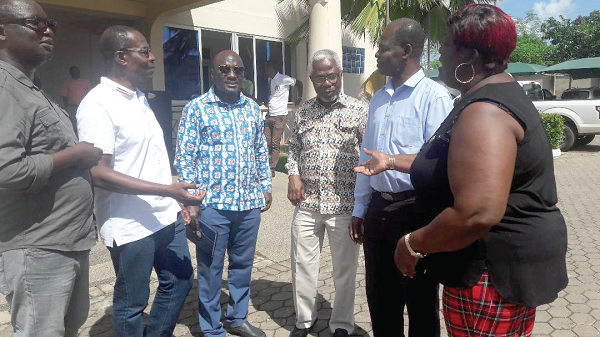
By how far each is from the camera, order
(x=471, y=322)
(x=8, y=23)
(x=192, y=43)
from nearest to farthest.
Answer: (x=471, y=322), (x=8, y=23), (x=192, y=43)

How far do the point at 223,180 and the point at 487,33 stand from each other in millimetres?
1902

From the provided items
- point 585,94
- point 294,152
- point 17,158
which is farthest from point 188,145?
point 585,94

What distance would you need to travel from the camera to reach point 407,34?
253cm

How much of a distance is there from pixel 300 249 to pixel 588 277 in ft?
9.40

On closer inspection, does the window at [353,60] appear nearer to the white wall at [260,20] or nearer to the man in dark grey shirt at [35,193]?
the white wall at [260,20]

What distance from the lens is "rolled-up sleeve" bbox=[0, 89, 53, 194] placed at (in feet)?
5.69

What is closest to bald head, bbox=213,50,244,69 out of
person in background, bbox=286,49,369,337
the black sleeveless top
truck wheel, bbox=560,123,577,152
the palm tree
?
person in background, bbox=286,49,369,337

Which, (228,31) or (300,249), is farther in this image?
(228,31)

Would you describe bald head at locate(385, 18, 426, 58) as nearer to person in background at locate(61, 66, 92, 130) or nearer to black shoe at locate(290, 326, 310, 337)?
black shoe at locate(290, 326, 310, 337)

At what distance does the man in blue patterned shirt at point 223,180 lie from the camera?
9.79 feet

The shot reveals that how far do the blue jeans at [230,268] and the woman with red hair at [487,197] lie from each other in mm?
1571

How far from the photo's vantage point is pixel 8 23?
6.23 ft

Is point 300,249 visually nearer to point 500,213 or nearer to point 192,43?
point 500,213

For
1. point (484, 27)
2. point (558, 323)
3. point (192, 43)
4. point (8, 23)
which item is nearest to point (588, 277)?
point (558, 323)
